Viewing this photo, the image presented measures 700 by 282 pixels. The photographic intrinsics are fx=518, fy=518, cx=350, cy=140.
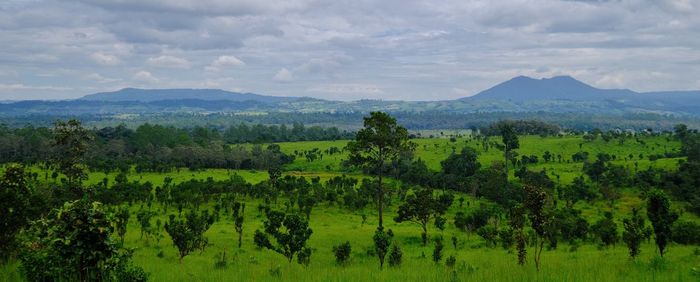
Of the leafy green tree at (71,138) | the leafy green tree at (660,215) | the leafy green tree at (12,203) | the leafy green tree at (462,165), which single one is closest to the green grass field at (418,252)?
the leafy green tree at (12,203)

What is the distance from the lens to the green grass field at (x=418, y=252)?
59.9 ft

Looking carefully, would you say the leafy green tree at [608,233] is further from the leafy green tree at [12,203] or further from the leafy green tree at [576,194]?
the leafy green tree at [12,203]

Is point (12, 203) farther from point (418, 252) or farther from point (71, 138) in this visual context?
point (418, 252)

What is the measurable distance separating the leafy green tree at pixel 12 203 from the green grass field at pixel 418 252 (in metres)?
1.13

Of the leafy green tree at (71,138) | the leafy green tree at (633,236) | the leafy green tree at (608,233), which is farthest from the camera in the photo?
the leafy green tree at (608,233)

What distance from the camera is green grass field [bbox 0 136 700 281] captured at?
18266mm

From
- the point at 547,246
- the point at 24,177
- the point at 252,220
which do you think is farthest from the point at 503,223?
the point at 24,177

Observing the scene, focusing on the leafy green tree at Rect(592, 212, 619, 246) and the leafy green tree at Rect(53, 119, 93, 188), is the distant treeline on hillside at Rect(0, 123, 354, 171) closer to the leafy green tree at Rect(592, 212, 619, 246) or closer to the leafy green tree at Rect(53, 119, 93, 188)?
→ the leafy green tree at Rect(53, 119, 93, 188)

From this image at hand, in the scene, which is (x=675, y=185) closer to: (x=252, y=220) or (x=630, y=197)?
Result: (x=630, y=197)

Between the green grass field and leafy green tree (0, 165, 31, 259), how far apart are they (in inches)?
44.5

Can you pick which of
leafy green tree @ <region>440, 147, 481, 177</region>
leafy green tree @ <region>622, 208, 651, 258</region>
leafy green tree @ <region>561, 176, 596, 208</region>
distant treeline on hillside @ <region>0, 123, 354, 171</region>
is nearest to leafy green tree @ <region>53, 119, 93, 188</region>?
leafy green tree @ <region>622, 208, 651, 258</region>

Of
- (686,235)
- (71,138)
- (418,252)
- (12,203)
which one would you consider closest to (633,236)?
(418,252)

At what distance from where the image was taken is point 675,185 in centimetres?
9906

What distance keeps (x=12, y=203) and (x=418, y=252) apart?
38064 millimetres
